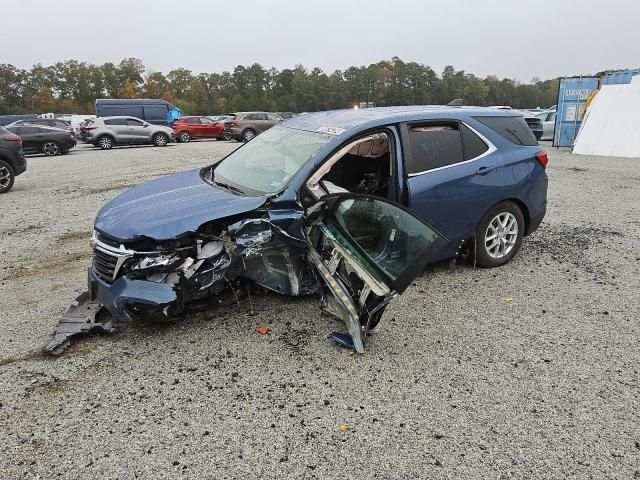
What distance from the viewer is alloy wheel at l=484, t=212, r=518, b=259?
461 cm

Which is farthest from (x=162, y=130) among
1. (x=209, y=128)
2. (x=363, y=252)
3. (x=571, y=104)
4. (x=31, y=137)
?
(x=363, y=252)

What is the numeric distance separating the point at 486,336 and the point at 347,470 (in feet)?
5.50

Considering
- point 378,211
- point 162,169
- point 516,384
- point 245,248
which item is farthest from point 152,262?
point 162,169

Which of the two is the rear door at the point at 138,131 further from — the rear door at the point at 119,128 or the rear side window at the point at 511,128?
the rear side window at the point at 511,128

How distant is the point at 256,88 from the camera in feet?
252

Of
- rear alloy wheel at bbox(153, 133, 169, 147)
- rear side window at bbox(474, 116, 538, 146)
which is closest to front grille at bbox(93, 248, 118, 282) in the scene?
rear side window at bbox(474, 116, 538, 146)

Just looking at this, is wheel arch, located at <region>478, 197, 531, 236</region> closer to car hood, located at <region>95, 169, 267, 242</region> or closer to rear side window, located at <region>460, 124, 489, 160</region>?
rear side window, located at <region>460, 124, 489, 160</region>

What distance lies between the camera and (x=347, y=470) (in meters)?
2.26

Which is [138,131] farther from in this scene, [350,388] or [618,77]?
[350,388]

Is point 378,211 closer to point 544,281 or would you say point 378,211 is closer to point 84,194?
point 544,281

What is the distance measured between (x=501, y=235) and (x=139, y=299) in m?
3.49

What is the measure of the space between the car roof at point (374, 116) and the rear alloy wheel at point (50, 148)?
56.5 ft

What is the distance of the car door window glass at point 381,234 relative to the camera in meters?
2.99

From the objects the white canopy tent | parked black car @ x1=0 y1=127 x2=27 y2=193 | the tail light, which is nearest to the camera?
the tail light
